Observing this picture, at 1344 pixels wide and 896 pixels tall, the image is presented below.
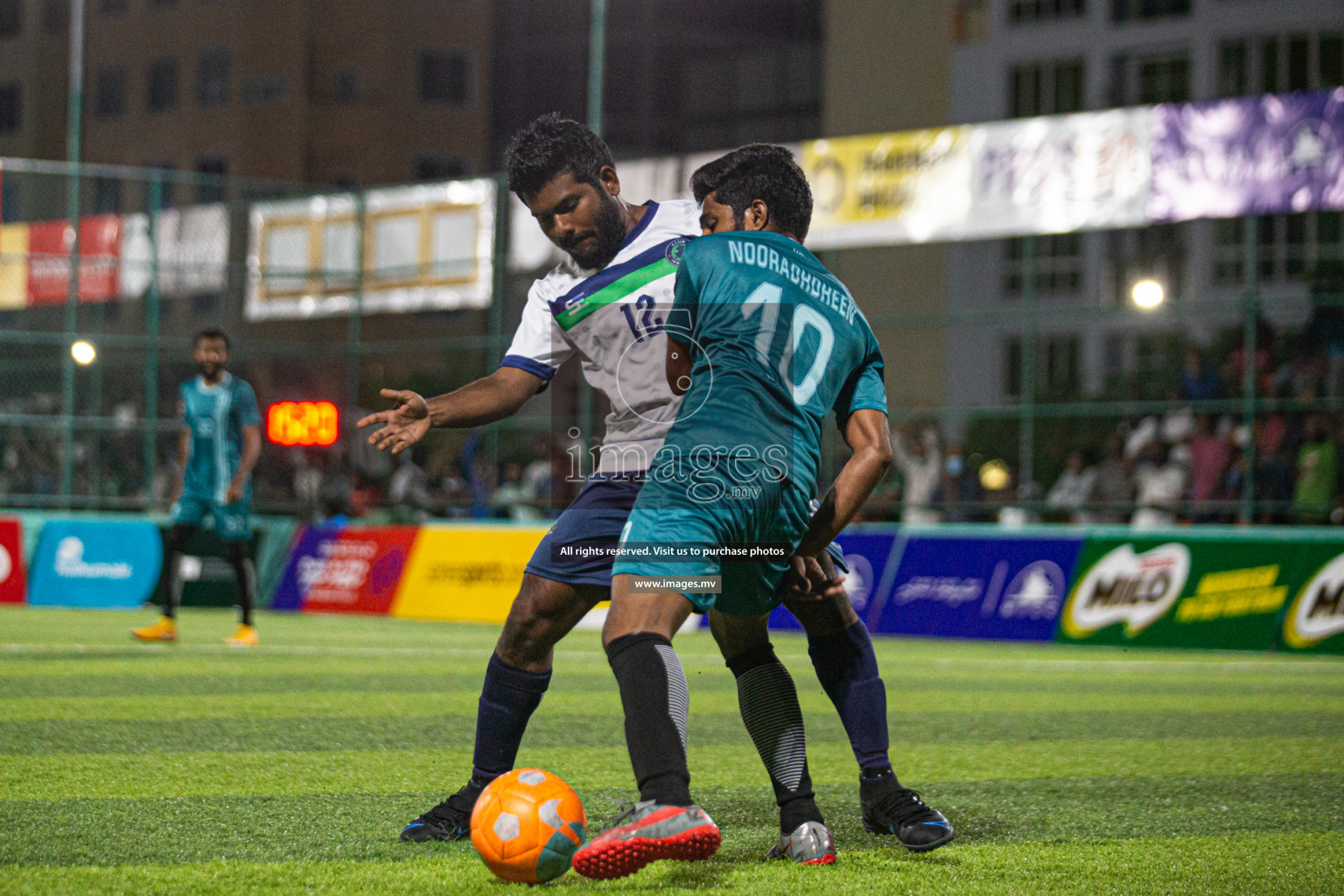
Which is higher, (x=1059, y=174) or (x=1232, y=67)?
(x=1232, y=67)

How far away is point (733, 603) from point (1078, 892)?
1153 millimetres

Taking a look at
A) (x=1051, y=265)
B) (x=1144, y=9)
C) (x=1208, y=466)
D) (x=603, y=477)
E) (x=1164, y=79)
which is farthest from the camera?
(x=1051, y=265)

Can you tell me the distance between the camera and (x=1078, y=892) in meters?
3.84

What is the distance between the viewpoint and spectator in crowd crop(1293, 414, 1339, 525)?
13961mm

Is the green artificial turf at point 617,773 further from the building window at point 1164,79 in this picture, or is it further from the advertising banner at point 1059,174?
the building window at point 1164,79

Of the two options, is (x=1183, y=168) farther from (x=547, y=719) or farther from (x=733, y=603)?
(x=733, y=603)

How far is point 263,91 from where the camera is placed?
1737 inches

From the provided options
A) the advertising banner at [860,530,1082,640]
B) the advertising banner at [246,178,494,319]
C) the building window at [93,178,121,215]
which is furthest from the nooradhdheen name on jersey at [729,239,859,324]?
the building window at [93,178,121,215]

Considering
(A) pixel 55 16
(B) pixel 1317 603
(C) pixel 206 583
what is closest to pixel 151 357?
(C) pixel 206 583

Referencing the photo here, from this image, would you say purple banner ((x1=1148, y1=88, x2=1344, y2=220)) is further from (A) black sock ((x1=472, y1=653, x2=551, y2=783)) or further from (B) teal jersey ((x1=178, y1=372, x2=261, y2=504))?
(A) black sock ((x1=472, y1=653, x2=551, y2=783))

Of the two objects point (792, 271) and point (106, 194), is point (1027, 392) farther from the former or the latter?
point (106, 194)

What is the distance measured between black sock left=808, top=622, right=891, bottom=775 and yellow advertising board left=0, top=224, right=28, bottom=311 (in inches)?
742

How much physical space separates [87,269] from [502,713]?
1829 centimetres

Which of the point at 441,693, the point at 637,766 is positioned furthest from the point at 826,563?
the point at 441,693
